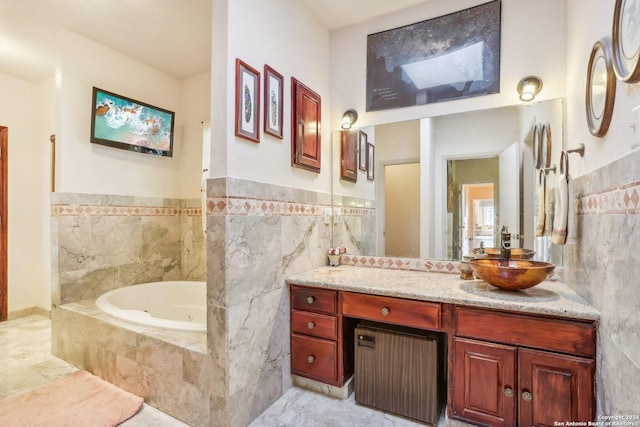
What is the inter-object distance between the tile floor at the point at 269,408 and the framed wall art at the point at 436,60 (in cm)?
211

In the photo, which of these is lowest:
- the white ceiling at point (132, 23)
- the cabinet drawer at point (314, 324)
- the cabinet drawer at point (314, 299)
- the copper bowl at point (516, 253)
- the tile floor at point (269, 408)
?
the tile floor at point (269, 408)

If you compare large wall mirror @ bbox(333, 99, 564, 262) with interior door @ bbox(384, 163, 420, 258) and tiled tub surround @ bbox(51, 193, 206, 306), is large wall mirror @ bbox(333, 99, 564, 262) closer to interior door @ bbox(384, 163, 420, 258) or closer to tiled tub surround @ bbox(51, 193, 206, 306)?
interior door @ bbox(384, 163, 420, 258)

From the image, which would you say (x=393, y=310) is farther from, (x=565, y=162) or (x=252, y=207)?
(x=565, y=162)

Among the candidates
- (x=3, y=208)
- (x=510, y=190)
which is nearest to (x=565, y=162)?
(x=510, y=190)

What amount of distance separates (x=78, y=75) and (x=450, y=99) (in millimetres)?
3038

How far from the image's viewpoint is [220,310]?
1.63 m

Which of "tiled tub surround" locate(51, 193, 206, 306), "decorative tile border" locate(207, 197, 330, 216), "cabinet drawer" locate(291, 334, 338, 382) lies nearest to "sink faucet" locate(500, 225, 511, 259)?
"cabinet drawer" locate(291, 334, 338, 382)

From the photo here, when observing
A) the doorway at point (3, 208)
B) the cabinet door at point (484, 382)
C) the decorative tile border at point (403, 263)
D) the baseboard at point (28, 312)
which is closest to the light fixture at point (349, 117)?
the decorative tile border at point (403, 263)

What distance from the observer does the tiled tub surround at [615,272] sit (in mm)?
1003

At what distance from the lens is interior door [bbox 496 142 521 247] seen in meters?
2.04

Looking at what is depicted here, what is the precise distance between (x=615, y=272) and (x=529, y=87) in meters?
1.31

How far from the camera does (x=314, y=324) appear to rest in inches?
78.8

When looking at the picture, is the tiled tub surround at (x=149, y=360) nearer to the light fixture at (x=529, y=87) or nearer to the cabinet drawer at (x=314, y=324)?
the cabinet drawer at (x=314, y=324)

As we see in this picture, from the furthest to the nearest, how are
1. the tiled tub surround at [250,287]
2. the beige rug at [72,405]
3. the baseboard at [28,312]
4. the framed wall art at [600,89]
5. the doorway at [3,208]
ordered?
the baseboard at [28,312], the doorway at [3,208], the beige rug at [72,405], the tiled tub surround at [250,287], the framed wall art at [600,89]
